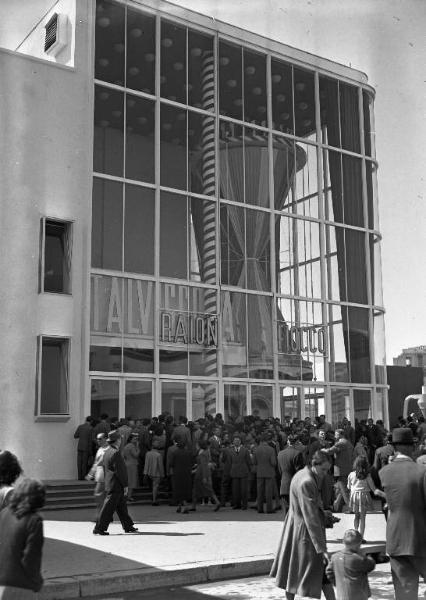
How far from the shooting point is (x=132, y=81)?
2519cm

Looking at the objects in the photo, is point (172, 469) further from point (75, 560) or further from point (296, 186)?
point (296, 186)

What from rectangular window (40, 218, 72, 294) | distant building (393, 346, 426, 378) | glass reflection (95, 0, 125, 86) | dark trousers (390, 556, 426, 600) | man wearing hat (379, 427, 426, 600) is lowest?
dark trousers (390, 556, 426, 600)

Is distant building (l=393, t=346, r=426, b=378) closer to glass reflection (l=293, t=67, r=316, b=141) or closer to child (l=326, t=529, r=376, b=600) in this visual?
glass reflection (l=293, t=67, r=316, b=141)

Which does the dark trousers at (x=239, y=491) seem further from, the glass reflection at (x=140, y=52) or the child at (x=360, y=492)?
the glass reflection at (x=140, y=52)

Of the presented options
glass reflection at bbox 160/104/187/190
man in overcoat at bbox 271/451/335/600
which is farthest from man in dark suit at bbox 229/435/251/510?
glass reflection at bbox 160/104/187/190

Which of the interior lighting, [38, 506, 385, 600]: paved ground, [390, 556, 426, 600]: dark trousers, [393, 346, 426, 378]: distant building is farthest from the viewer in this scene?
[393, 346, 426, 378]: distant building

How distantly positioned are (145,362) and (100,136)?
7.07 metres

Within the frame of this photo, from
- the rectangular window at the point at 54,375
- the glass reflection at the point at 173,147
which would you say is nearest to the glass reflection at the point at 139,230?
the glass reflection at the point at 173,147

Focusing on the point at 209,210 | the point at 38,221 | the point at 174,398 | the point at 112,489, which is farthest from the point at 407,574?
the point at 209,210

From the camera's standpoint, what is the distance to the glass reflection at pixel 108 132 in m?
24.0

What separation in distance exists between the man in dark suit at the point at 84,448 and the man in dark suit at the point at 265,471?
524 cm

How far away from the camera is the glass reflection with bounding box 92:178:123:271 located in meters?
23.5

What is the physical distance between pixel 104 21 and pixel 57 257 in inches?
311

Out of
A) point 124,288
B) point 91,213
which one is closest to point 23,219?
point 91,213
